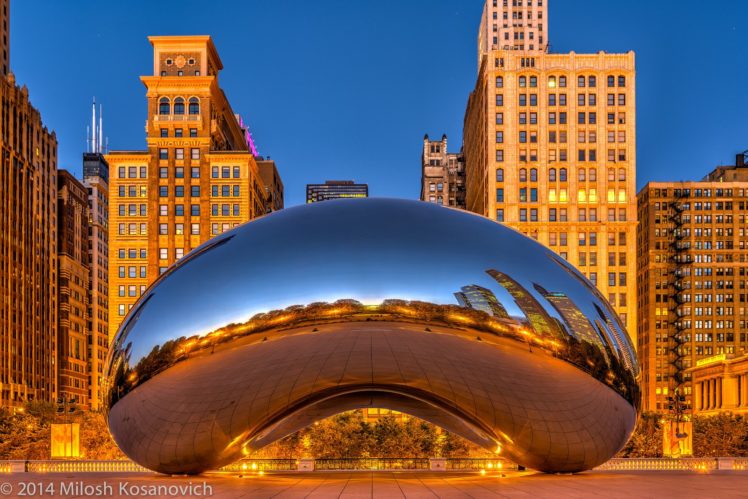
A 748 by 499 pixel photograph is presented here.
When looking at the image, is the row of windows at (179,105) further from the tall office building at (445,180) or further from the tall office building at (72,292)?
the tall office building at (445,180)

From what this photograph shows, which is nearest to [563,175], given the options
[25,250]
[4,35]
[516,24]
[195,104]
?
[195,104]

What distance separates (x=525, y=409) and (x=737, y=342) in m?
126

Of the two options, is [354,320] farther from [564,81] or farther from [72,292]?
[72,292]

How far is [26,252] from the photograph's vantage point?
114062 millimetres

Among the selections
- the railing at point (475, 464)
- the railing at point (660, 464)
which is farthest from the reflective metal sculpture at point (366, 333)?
the railing at point (660, 464)

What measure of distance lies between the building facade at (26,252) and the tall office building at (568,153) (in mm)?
62697

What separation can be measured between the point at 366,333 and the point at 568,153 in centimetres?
8459

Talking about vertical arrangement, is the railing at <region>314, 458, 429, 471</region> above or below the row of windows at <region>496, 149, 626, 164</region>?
below

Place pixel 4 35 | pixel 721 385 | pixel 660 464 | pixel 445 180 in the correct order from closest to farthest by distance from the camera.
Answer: pixel 660 464, pixel 721 385, pixel 4 35, pixel 445 180

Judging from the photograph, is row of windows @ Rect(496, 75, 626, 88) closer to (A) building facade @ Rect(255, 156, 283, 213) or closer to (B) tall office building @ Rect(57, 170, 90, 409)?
(A) building facade @ Rect(255, 156, 283, 213)

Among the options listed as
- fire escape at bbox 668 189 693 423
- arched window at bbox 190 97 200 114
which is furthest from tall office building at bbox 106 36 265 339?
fire escape at bbox 668 189 693 423

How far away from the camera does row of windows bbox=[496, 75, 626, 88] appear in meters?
88.8

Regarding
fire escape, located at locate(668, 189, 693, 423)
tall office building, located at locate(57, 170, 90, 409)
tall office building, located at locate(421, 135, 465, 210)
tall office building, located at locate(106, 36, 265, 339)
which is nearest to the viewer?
tall office building, located at locate(106, 36, 265, 339)

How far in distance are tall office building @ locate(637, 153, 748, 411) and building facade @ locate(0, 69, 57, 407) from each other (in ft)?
291
